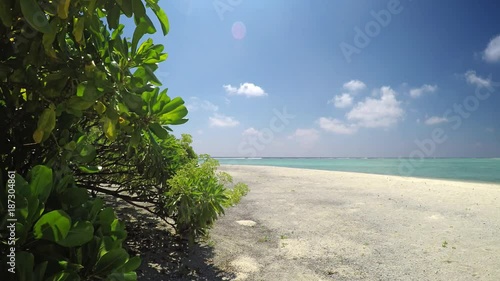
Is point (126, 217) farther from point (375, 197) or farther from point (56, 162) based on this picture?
point (375, 197)

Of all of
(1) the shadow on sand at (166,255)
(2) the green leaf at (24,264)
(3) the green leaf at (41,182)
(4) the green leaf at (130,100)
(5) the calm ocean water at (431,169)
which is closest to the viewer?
(2) the green leaf at (24,264)

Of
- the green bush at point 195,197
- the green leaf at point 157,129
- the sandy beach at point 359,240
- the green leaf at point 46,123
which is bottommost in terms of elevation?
the sandy beach at point 359,240

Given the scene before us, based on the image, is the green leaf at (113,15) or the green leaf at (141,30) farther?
the green leaf at (141,30)

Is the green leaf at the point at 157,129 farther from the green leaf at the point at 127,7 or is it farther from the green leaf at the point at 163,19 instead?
the green leaf at the point at 127,7

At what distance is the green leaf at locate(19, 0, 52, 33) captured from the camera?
1061 millimetres

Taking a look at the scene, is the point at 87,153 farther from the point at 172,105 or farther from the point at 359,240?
the point at 359,240

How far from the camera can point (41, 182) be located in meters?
1.29

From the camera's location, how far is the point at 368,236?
7.05 meters

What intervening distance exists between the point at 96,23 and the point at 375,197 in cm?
1320

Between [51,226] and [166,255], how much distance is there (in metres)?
4.40

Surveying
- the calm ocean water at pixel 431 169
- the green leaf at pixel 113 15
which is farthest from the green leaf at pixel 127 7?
the calm ocean water at pixel 431 169

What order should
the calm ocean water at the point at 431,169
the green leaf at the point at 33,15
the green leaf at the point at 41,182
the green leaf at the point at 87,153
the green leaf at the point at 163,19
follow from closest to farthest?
1. the green leaf at the point at 33,15
2. the green leaf at the point at 41,182
3. the green leaf at the point at 163,19
4. the green leaf at the point at 87,153
5. the calm ocean water at the point at 431,169

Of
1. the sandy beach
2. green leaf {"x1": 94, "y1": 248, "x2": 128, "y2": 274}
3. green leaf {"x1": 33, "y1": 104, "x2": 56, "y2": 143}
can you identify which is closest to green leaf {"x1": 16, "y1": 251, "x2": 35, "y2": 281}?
green leaf {"x1": 94, "y1": 248, "x2": 128, "y2": 274}

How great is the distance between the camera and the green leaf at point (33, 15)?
1.06 meters
